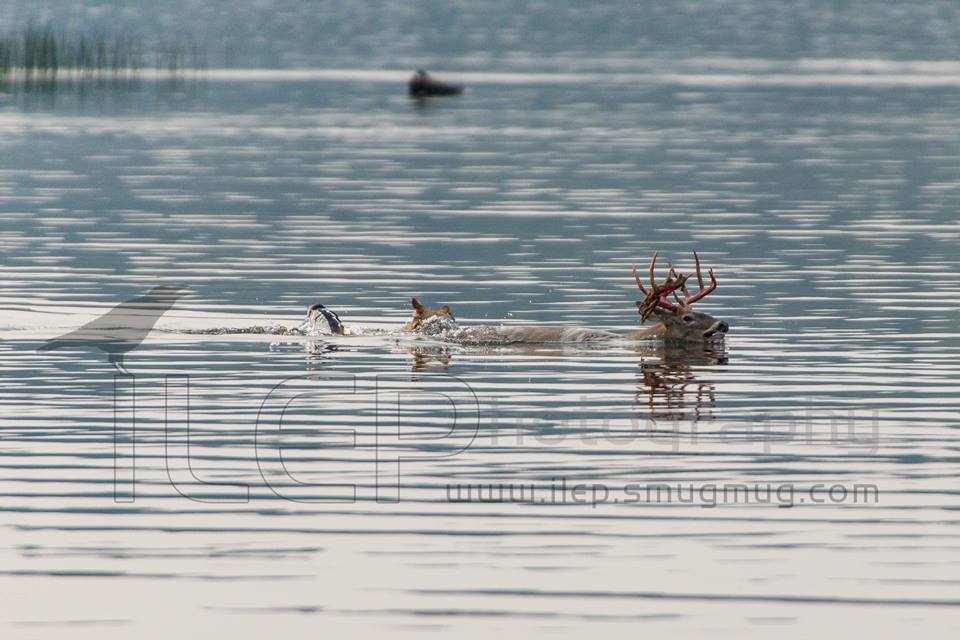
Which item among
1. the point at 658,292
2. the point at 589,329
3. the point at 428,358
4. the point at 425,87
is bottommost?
the point at 428,358

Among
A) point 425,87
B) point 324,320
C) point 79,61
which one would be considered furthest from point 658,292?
point 425,87

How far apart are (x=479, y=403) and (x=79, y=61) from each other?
64181 mm

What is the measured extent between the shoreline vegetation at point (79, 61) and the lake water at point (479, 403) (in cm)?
2181

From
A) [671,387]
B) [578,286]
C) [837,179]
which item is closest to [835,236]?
[578,286]

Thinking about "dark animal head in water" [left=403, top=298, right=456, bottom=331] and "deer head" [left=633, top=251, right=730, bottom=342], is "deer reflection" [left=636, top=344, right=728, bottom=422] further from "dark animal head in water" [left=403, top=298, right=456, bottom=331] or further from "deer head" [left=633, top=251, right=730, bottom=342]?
"dark animal head in water" [left=403, top=298, right=456, bottom=331]

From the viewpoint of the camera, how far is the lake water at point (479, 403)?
39.8 ft

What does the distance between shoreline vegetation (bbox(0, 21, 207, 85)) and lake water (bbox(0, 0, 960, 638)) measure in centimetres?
2181

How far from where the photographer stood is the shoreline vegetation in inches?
3012

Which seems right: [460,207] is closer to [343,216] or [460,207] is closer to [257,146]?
[343,216]

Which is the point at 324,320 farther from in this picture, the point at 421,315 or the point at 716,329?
the point at 716,329

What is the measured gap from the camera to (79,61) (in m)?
79.8

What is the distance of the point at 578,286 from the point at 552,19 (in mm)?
142630

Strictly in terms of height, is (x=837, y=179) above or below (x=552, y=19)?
below

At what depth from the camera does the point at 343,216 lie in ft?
132
